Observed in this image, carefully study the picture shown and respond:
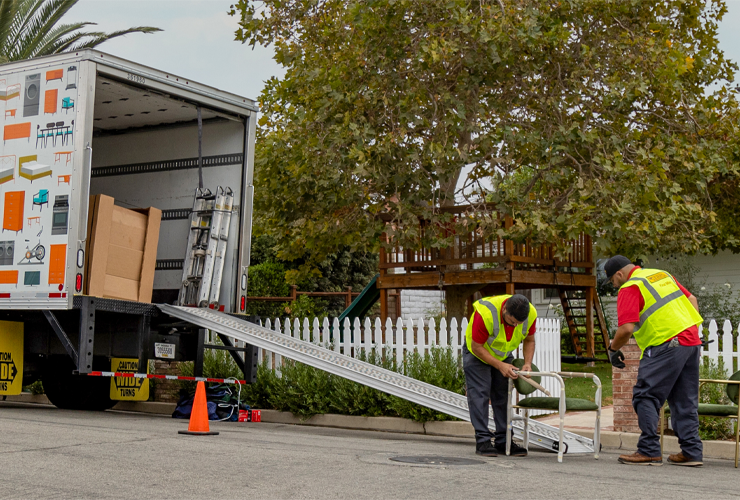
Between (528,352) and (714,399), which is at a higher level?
(528,352)

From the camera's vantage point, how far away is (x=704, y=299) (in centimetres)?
2011

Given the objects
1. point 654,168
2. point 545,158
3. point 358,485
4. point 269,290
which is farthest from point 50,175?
point 269,290

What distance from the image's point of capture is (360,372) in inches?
Result: 370

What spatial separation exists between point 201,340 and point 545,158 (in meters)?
6.05

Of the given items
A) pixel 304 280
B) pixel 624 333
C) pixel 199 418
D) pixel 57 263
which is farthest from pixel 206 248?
pixel 304 280

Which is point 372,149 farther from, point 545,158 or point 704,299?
point 704,299

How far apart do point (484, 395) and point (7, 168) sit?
6169 mm

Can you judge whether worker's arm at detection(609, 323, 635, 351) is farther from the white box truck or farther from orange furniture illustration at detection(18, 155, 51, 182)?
orange furniture illustration at detection(18, 155, 51, 182)

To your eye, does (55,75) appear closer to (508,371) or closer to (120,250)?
(120,250)

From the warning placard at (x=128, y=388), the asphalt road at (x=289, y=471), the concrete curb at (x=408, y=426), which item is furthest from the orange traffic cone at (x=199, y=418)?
the warning placard at (x=128, y=388)

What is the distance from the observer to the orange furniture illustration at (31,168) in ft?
33.0

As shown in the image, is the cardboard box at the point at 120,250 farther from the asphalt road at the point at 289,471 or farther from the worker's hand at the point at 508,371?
the worker's hand at the point at 508,371

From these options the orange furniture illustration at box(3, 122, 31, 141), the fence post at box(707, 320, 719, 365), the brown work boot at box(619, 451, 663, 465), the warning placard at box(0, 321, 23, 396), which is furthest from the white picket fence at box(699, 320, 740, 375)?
the warning placard at box(0, 321, 23, 396)

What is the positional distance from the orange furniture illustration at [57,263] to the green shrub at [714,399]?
6775mm
